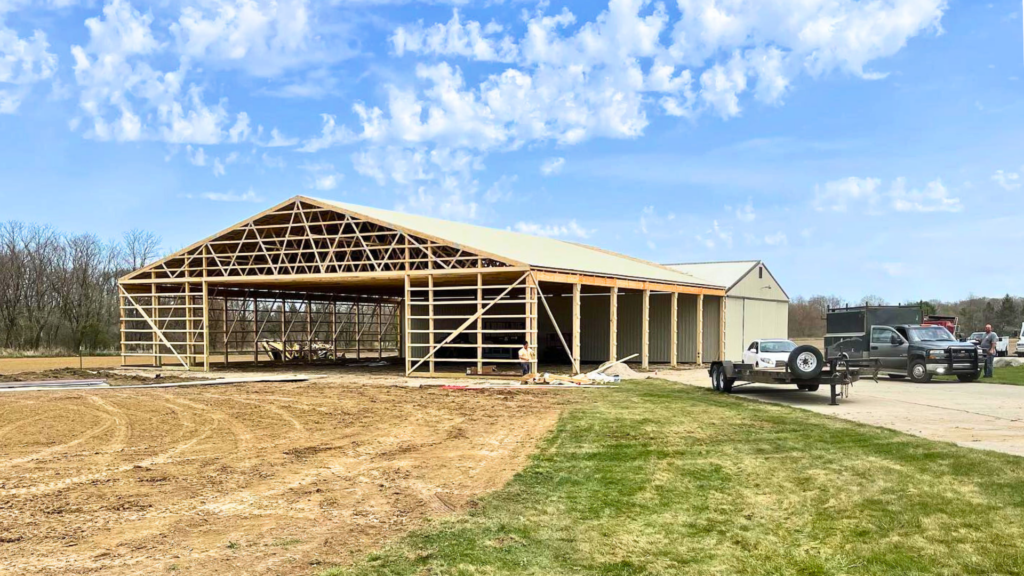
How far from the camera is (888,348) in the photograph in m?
25.1

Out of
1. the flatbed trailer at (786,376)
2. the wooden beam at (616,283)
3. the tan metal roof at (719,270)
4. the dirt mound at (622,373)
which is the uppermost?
the tan metal roof at (719,270)

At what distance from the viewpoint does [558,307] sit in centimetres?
3888

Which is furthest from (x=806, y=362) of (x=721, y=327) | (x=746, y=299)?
(x=746, y=299)

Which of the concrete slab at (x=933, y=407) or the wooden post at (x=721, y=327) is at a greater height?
the wooden post at (x=721, y=327)

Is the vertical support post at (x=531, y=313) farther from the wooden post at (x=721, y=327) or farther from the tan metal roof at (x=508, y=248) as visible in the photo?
the wooden post at (x=721, y=327)

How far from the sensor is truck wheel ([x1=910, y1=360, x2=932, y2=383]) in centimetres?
2377

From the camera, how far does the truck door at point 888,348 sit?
80.9ft

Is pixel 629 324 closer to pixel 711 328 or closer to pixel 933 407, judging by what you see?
pixel 711 328

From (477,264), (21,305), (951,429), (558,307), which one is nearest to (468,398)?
(477,264)

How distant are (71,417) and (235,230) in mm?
14722

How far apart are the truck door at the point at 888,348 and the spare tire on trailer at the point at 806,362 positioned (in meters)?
8.96

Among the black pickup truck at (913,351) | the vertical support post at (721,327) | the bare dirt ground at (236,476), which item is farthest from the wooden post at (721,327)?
the bare dirt ground at (236,476)

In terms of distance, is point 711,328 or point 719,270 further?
point 719,270

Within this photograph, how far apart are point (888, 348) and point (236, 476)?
21.5m
